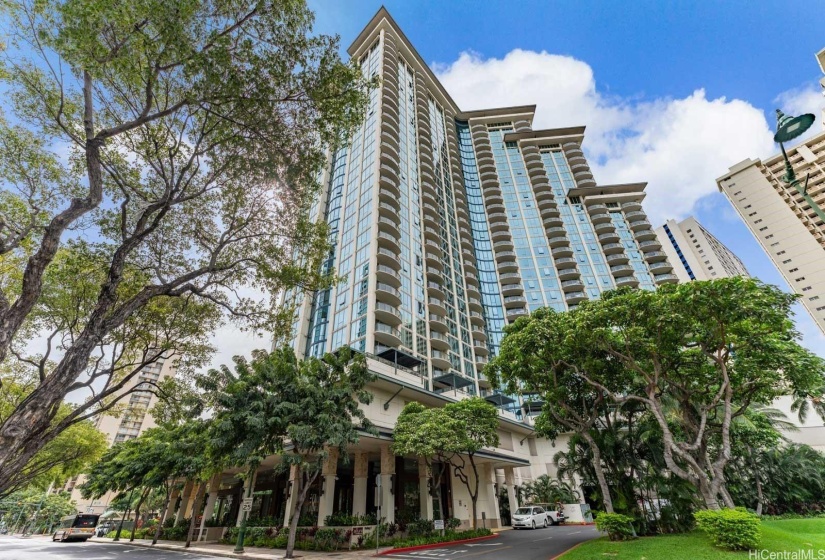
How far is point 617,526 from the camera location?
46.8 ft

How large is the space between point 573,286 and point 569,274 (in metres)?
2.59

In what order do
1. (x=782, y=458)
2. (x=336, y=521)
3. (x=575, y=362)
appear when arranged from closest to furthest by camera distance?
(x=575, y=362) < (x=336, y=521) < (x=782, y=458)

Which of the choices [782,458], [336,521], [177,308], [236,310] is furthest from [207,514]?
[782,458]

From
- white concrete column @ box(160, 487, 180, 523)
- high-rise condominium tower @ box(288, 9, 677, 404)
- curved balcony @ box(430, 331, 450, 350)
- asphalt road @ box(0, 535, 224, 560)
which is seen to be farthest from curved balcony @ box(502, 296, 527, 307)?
asphalt road @ box(0, 535, 224, 560)

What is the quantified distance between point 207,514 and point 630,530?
1034 inches

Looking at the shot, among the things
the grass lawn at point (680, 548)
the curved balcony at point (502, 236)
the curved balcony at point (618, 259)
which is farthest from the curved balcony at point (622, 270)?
the grass lawn at point (680, 548)

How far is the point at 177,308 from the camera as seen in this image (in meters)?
15.2

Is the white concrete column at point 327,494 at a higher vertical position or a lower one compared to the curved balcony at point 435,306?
lower

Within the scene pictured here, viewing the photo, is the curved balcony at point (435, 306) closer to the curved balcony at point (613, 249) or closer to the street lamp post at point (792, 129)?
the street lamp post at point (792, 129)

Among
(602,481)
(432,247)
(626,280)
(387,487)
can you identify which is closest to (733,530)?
(602,481)

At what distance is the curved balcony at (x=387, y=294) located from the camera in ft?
122

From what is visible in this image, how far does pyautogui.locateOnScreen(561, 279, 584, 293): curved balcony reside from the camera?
198ft

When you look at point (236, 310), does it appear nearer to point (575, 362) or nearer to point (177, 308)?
point (177, 308)

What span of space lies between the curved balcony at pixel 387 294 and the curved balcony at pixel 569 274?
3692 cm
